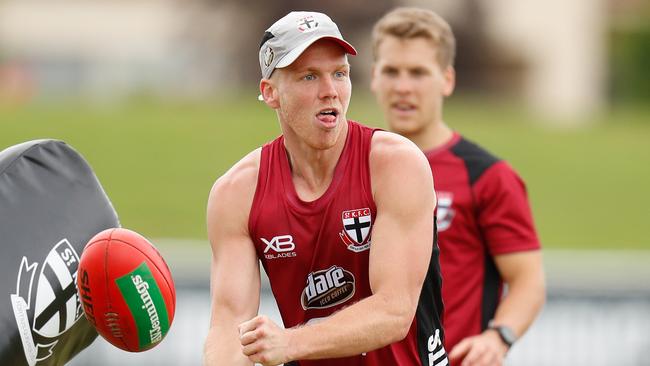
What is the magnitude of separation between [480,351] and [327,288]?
4.10ft

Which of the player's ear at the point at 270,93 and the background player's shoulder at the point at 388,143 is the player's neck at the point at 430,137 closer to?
the background player's shoulder at the point at 388,143

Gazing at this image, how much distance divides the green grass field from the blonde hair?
14861 mm

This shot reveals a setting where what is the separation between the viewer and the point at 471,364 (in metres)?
6.08

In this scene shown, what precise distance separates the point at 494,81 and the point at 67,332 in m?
34.1

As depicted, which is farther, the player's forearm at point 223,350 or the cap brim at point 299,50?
the player's forearm at point 223,350

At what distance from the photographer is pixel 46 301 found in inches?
200

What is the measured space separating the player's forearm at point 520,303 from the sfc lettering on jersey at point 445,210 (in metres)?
0.44

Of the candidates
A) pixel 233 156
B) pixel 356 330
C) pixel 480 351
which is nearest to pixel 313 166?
pixel 356 330

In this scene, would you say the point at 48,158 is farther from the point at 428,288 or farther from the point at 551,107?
the point at 551,107

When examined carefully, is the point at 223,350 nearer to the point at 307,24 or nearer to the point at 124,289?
the point at 124,289

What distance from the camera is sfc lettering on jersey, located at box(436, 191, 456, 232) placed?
634cm

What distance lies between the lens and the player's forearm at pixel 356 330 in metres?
4.74

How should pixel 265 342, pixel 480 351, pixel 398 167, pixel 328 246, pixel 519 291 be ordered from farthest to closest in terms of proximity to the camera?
pixel 519 291 → pixel 480 351 → pixel 328 246 → pixel 398 167 → pixel 265 342

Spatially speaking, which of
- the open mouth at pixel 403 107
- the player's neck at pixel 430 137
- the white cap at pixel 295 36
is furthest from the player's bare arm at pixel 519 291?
the white cap at pixel 295 36
